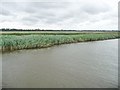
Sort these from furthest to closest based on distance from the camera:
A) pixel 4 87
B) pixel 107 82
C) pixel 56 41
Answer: pixel 56 41, pixel 107 82, pixel 4 87

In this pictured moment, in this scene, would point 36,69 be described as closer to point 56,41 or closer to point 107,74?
point 107,74

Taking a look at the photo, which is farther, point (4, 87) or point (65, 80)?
point (65, 80)

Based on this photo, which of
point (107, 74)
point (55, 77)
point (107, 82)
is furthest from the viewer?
point (107, 74)

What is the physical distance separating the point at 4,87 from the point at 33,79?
1.59 m

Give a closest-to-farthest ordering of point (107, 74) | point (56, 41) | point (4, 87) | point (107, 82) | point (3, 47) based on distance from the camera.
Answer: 1. point (4, 87)
2. point (107, 82)
3. point (107, 74)
4. point (3, 47)
5. point (56, 41)

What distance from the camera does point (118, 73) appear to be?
9953 millimetres

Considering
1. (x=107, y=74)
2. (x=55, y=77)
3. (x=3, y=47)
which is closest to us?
(x=55, y=77)

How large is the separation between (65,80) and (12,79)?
102 inches

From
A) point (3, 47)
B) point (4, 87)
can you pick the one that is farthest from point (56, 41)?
point (4, 87)

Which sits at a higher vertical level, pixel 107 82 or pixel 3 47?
pixel 3 47

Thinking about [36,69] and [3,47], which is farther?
[3,47]

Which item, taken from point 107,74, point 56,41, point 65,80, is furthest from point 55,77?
point 56,41

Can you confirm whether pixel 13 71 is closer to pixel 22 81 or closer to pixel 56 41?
pixel 22 81

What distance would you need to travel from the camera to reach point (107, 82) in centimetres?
857
